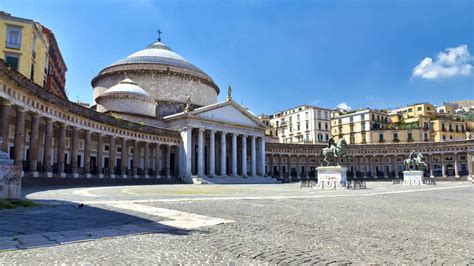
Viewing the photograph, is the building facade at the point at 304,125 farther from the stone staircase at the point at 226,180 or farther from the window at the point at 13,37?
the window at the point at 13,37

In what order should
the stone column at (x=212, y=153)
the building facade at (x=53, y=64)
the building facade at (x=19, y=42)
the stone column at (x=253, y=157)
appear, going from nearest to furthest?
the building facade at (x=19, y=42), the building facade at (x=53, y=64), the stone column at (x=212, y=153), the stone column at (x=253, y=157)

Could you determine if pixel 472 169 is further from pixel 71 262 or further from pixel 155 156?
pixel 71 262

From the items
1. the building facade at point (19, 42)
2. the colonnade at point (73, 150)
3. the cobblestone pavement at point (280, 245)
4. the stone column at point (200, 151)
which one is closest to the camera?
the cobblestone pavement at point (280, 245)

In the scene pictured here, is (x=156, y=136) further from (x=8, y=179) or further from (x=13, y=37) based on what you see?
(x=8, y=179)

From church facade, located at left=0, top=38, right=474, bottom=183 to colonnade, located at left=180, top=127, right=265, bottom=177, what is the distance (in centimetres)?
16

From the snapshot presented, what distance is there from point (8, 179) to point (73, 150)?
85.4 ft

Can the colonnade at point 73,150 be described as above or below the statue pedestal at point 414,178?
above

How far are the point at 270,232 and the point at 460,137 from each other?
338 feet

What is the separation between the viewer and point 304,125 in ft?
339

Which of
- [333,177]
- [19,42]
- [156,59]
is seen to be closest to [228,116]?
[156,59]

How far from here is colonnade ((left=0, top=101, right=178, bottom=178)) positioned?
93.8ft

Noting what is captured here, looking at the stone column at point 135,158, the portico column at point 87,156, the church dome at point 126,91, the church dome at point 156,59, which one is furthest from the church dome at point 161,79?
the portico column at point 87,156

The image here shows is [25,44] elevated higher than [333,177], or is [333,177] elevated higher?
[25,44]

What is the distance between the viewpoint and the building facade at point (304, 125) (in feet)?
330
